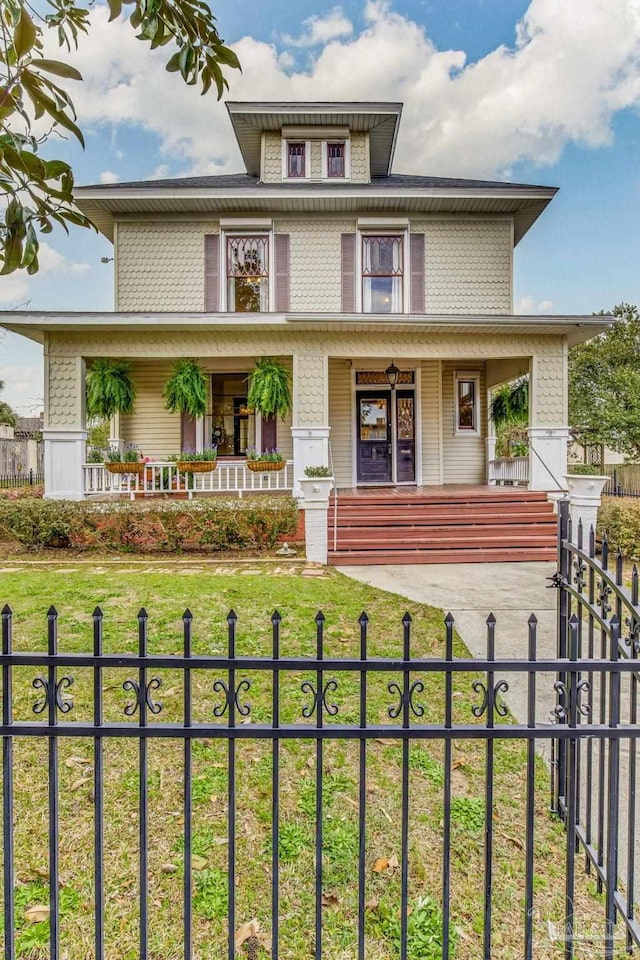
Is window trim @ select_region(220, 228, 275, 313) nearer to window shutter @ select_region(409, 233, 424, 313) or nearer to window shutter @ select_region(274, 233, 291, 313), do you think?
window shutter @ select_region(274, 233, 291, 313)

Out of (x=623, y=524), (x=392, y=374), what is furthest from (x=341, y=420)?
(x=623, y=524)

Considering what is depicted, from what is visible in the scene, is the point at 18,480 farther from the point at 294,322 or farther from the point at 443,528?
the point at 443,528

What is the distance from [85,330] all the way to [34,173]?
33.3ft

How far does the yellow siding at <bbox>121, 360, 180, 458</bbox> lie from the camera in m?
13.1

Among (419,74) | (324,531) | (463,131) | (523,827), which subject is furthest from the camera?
(463,131)

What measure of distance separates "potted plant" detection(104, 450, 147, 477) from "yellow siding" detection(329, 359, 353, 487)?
15.9ft

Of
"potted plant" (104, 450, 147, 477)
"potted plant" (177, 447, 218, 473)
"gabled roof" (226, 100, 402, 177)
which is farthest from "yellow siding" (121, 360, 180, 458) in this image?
"gabled roof" (226, 100, 402, 177)

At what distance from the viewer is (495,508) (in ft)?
32.2

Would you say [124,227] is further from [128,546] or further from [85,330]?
[128,546]

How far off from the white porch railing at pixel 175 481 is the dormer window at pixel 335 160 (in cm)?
779

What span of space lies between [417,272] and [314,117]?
4.61 meters

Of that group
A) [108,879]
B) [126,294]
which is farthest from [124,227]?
[108,879]

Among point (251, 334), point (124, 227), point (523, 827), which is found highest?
point (124, 227)

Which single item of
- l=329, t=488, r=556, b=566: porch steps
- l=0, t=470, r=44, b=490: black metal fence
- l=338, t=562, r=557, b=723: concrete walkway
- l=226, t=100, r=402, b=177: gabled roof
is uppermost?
l=226, t=100, r=402, b=177: gabled roof
